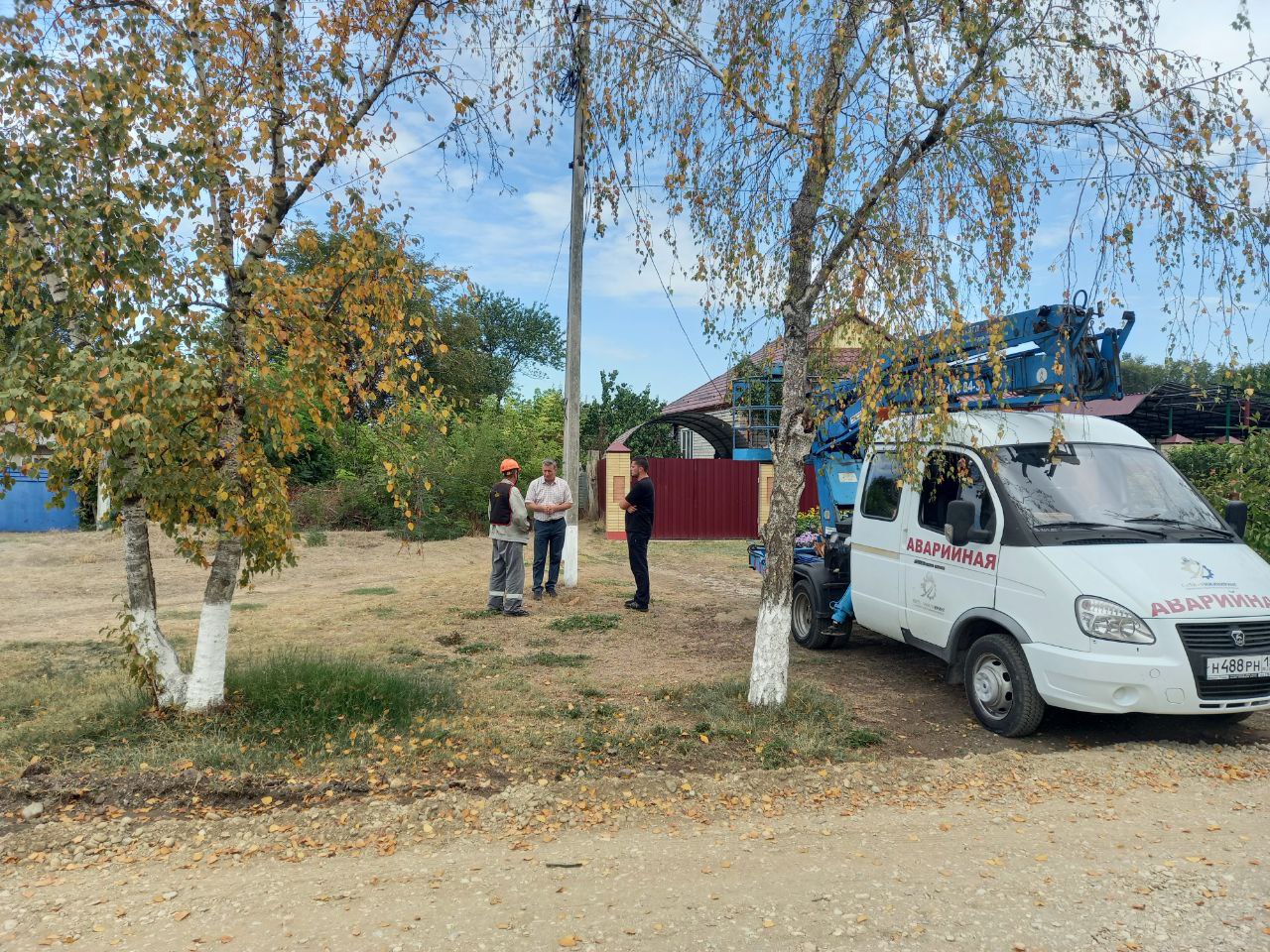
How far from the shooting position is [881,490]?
287 inches

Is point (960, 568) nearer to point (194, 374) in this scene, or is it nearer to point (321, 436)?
point (321, 436)

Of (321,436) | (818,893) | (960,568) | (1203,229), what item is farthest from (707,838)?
(1203,229)

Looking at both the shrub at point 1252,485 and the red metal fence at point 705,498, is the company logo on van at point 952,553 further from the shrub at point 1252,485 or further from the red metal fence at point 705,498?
the red metal fence at point 705,498

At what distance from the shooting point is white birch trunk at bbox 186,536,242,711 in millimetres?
5324

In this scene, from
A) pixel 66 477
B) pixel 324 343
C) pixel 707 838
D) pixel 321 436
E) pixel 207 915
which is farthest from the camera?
pixel 321 436

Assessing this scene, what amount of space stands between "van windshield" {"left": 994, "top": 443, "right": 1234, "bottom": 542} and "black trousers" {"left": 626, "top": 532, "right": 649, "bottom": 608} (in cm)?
518

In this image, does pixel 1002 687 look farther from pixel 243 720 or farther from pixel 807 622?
pixel 243 720

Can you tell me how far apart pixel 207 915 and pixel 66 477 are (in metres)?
2.84

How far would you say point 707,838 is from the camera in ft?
13.2

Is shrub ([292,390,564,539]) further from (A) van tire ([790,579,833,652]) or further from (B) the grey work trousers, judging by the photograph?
(A) van tire ([790,579,833,652])

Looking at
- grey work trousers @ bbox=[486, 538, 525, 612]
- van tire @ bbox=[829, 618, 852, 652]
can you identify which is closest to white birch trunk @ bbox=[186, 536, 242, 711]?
grey work trousers @ bbox=[486, 538, 525, 612]

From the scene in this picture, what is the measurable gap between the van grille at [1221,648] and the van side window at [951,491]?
4.23 ft

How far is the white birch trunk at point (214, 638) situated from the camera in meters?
5.32

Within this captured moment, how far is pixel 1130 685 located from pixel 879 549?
Answer: 8.11ft
